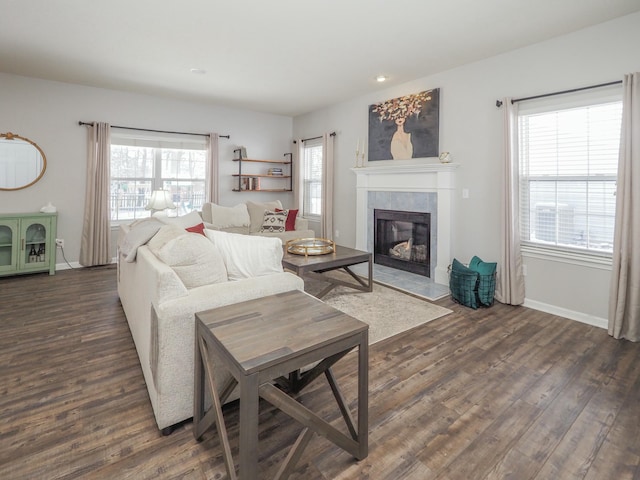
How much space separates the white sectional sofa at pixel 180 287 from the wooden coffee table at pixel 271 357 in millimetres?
114

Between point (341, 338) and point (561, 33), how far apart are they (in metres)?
3.69

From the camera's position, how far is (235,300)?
5.95ft

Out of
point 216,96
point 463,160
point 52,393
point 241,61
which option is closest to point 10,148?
point 216,96

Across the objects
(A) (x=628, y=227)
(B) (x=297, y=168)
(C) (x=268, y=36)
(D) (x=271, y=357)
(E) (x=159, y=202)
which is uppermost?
(C) (x=268, y=36)

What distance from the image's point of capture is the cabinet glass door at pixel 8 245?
173 inches

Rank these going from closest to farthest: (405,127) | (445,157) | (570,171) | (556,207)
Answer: (570,171)
(556,207)
(445,157)
(405,127)

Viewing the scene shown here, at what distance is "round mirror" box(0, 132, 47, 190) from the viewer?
15.0 feet

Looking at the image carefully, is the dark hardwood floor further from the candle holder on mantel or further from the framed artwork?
the candle holder on mantel

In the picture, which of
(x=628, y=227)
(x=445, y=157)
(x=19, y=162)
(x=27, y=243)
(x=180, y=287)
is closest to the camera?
(x=180, y=287)

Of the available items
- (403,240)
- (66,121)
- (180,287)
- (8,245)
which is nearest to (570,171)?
(403,240)

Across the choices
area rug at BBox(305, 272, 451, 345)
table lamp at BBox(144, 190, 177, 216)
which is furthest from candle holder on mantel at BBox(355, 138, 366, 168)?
table lamp at BBox(144, 190, 177, 216)

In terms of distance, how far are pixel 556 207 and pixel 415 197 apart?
65.5 inches

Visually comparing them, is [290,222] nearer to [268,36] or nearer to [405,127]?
[405,127]

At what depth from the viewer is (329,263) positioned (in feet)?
11.5
